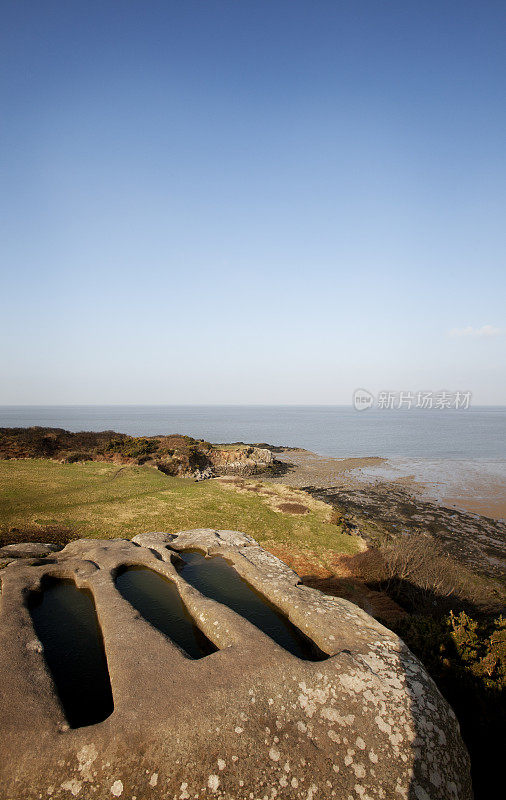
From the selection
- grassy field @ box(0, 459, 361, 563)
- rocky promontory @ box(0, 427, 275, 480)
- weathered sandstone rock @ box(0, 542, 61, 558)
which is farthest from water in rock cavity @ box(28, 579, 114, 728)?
rocky promontory @ box(0, 427, 275, 480)

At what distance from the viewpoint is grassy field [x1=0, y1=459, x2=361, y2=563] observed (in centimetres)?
1623

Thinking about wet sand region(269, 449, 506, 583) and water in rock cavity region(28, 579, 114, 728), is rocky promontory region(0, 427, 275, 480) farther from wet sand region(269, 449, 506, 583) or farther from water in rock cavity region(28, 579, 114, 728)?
water in rock cavity region(28, 579, 114, 728)

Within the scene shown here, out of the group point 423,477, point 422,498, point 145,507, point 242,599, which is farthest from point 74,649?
point 423,477

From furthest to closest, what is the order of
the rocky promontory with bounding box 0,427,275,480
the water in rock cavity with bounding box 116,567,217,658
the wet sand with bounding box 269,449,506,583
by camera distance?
the rocky promontory with bounding box 0,427,275,480
the wet sand with bounding box 269,449,506,583
the water in rock cavity with bounding box 116,567,217,658

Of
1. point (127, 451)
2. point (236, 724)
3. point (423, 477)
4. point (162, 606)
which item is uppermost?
point (236, 724)

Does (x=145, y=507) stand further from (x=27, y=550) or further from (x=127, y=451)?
(x=127, y=451)

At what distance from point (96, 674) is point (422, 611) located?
446 inches

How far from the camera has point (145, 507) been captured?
19438mm

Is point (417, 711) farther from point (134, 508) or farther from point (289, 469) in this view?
point (289, 469)

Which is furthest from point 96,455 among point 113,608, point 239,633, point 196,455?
point 239,633

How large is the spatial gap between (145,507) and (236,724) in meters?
15.6

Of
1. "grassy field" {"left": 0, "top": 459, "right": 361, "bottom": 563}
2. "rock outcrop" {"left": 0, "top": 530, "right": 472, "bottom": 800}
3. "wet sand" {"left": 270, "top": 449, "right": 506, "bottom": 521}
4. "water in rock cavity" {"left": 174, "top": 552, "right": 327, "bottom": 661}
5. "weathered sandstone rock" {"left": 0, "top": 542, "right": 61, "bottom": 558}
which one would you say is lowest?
"wet sand" {"left": 270, "top": 449, "right": 506, "bottom": 521}

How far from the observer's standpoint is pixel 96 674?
641 cm

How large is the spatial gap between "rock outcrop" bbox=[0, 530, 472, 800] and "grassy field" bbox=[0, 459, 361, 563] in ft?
29.9
